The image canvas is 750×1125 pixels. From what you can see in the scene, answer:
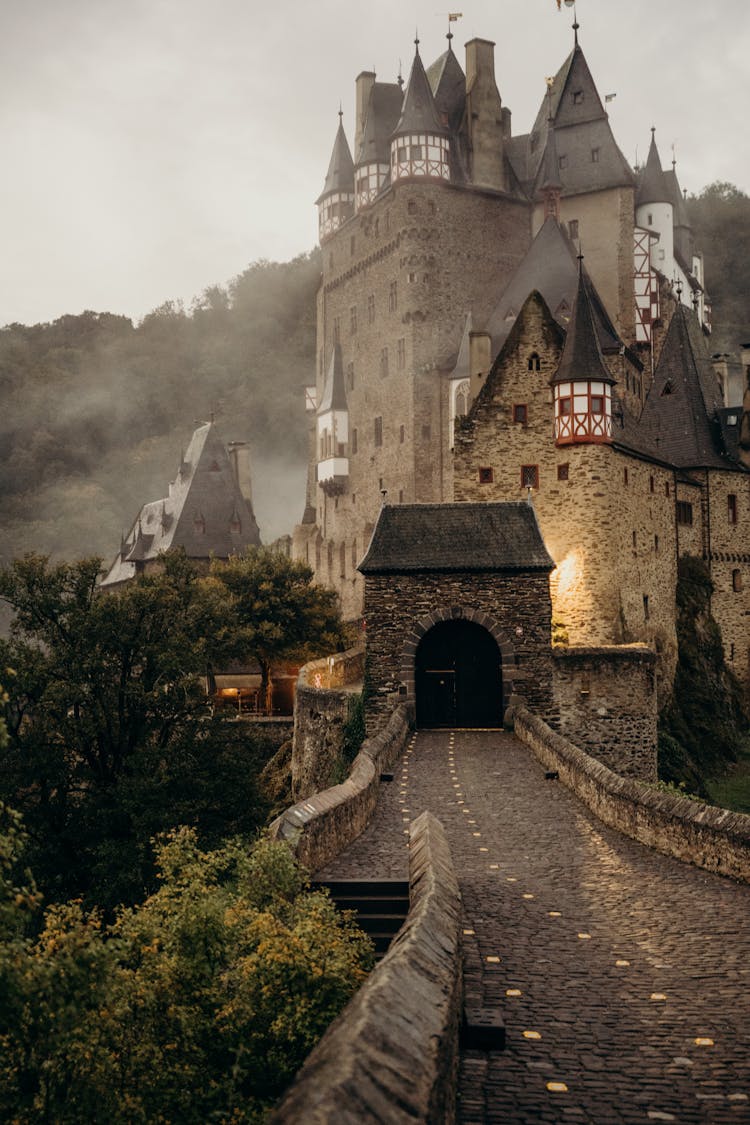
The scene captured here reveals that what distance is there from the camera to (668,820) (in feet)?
44.0

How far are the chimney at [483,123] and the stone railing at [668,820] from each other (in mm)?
50894

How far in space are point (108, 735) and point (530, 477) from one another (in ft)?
50.9

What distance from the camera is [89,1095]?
27.5 feet

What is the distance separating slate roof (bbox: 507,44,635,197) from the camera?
2291 inches

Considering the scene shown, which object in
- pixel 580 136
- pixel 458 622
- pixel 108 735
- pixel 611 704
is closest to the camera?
pixel 458 622

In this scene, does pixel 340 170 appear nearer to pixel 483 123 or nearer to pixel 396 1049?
pixel 483 123

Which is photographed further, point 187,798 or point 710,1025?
point 187,798

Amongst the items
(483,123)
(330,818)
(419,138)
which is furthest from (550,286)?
(330,818)

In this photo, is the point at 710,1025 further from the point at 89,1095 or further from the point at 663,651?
the point at 663,651

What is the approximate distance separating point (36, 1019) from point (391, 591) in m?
19.1

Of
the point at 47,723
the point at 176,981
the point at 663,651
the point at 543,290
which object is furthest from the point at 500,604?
the point at 543,290

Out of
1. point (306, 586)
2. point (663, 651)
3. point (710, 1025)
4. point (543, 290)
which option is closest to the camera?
point (710, 1025)

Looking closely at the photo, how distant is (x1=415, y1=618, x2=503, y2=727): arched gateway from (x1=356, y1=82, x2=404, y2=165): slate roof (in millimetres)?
44004

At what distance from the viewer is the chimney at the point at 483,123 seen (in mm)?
63594
